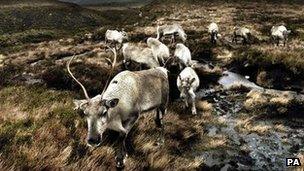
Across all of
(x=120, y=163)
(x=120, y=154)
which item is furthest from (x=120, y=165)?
(x=120, y=154)

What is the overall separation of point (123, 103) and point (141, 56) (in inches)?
419

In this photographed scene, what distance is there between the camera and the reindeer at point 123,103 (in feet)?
25.4

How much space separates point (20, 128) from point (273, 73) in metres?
13.3

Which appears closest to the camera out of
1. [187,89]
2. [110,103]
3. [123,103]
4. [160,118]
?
[110,103]

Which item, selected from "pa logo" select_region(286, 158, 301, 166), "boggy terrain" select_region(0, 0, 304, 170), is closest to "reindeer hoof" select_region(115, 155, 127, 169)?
"boggy terrain" select_region(0, 0, 304, 170)

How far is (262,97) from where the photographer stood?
16.2m

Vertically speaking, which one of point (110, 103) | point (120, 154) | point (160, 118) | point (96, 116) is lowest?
point (160, 118)

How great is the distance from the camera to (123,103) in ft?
29.7

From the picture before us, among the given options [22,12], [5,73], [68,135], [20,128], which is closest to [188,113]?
[68,135]

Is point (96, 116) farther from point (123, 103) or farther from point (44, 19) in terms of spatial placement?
point (44, 19)

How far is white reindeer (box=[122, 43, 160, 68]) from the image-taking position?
19.0m

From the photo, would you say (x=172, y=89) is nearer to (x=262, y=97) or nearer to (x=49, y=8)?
(x=262, y=97)

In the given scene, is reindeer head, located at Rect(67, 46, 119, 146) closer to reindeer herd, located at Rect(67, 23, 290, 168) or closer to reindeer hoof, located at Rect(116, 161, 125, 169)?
reindeer herd, located at Rect(67, 23, 290, 168)

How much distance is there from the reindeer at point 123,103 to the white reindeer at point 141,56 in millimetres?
6711
